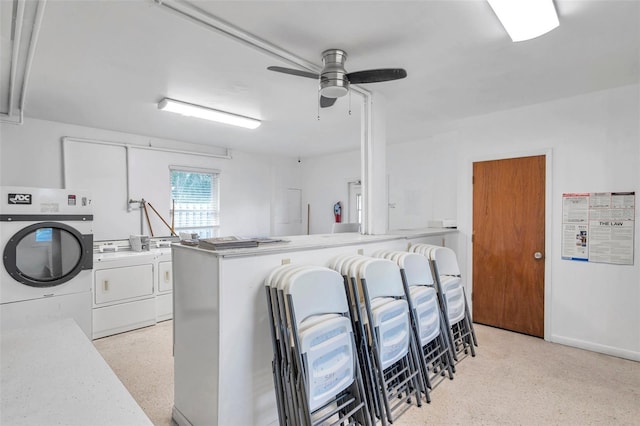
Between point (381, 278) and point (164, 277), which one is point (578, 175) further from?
point (164, 277)

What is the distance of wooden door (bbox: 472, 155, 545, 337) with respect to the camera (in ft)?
12.3

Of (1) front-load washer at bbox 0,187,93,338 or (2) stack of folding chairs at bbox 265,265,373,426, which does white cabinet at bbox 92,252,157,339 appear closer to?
(1) front-load washer at bbox 0,187,93,338

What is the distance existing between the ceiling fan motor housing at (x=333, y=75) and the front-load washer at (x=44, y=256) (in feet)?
9.17

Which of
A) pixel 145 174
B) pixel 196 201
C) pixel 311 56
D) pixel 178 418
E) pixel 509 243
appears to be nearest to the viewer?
pixel 178 418

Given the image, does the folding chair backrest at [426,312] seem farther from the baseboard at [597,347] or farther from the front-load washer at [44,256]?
the front-load washer at [44,256]

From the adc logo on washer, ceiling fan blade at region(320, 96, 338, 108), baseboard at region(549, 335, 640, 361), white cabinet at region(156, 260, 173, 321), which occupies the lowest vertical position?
baseboard at region(549, 335, 640, 361)

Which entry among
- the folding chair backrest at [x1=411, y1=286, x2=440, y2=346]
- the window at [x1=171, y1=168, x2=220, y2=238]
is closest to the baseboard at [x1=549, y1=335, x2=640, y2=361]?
the folding chair backrest at [x1=411, y1=286, x2=440, y2=346]

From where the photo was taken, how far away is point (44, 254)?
127 inches

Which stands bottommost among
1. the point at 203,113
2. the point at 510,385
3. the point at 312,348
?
the point at 510,385

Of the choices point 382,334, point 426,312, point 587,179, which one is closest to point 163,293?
point 382,334

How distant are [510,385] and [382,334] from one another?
1377mm

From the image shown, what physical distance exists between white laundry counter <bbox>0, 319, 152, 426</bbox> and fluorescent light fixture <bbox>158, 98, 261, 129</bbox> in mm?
2807

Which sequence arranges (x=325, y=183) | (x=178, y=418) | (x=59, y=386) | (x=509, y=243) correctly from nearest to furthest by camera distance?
(x=59, y=386)
(x=178, y=418)
(x=509, y=243)
(x=325, y=183)

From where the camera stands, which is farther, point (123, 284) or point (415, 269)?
point (123, 284)
